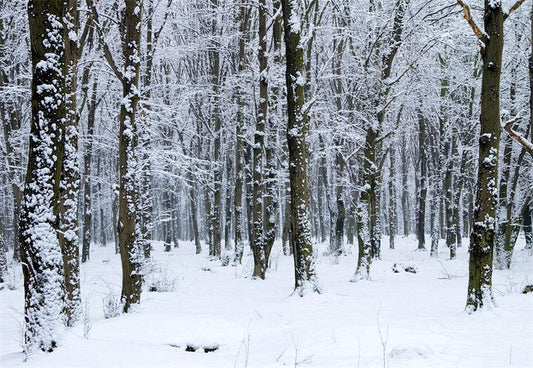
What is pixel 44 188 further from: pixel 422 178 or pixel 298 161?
pixel 422 178

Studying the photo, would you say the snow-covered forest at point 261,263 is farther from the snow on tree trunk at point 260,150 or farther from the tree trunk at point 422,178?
the tree trunk at point 422,178

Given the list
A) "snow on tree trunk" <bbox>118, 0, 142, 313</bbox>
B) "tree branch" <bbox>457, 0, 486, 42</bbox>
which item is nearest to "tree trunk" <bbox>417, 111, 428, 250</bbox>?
"tree branch" <bbox>457, 0, 486, 42</bbox>

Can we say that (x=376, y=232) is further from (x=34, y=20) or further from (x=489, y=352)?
(x=34, y=20)

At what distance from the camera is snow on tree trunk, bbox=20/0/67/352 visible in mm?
4410

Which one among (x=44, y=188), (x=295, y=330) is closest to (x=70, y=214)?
(x=44, y=188)

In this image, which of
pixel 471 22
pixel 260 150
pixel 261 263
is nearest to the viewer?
pixel 471 22

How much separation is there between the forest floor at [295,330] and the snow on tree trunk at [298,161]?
0.52 m

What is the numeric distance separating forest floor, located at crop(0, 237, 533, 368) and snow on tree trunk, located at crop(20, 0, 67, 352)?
1.16 feet

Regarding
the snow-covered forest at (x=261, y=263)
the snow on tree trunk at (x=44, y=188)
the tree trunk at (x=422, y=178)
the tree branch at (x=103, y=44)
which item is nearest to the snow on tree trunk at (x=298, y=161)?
the snow-covered forest at (x=261, y=263)

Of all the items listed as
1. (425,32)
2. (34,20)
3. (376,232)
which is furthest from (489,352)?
(376,232)

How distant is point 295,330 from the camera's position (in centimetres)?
660

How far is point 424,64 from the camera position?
17406 millimetres

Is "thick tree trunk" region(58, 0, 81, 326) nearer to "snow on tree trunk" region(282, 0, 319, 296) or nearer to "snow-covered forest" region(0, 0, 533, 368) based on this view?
"snow-covered forest" region(0, 0, 533, 368)

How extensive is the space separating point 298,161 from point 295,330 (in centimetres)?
373
